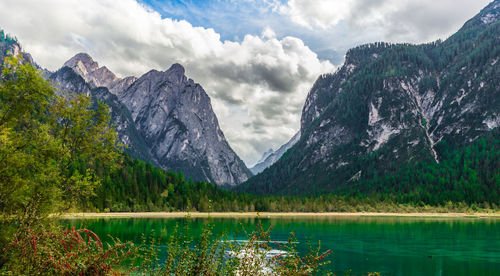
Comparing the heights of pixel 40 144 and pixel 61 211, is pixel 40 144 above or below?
above

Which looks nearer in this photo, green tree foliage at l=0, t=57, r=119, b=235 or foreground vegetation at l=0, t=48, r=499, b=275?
foreground vegetation at l=0, t=48, r=499, b=275

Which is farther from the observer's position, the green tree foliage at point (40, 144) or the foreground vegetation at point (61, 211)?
the green tree foliage at point (40, 144)

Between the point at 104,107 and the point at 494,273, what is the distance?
48.8 metres

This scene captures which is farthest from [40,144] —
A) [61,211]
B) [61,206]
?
[61,211]

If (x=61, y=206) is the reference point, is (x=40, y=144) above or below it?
above

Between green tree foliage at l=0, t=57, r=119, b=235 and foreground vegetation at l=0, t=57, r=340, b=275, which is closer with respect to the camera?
foreground vegetation at l=0, t=57, r=340, b=275

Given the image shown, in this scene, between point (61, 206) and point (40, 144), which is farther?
point (40, 144)

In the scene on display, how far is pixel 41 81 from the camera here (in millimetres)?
21984

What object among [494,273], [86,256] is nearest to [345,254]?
[494,273]

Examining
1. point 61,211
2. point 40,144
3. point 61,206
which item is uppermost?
point 40,144

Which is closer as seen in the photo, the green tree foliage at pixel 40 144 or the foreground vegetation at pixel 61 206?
the foreground vegetation at pixel 61 206

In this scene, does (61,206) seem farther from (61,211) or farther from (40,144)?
(40,144)

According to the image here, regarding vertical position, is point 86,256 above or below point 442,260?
above

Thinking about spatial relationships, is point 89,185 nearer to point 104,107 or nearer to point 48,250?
point 104,107
